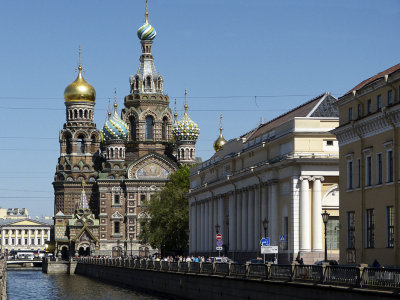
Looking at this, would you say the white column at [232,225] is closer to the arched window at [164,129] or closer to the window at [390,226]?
the window at [390,226]

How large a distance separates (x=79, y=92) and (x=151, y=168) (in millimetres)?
16667

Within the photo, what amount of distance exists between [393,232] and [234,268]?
371 inches

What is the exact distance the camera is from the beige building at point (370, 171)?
44.8m

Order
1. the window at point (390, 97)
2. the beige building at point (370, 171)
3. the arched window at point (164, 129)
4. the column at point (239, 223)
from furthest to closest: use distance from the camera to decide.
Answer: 1. the arched window at point (164, 129)
2. the column at point (239, 223)
3. the window at point (390, 97)
4. the beige building at point (370, 171)

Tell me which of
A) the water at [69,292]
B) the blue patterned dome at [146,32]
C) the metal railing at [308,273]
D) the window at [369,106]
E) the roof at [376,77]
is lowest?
the water at [69,292]

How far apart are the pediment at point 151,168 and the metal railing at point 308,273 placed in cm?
9121

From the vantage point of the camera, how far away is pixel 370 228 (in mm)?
47625

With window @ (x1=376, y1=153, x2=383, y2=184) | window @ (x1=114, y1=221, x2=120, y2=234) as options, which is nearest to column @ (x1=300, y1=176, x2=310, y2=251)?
window @ (x1=376, y1=153, x2=383, y2=184)

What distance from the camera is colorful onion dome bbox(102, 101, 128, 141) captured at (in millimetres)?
157375

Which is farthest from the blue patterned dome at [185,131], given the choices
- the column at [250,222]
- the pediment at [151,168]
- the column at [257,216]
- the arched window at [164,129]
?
the column at [257,216]

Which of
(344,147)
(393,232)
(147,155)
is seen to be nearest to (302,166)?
(344,147)

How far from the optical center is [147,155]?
157 meters

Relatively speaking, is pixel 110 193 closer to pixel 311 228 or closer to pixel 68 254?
pixel 68 254

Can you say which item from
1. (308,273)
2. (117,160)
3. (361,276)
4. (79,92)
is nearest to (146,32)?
(79,92)
